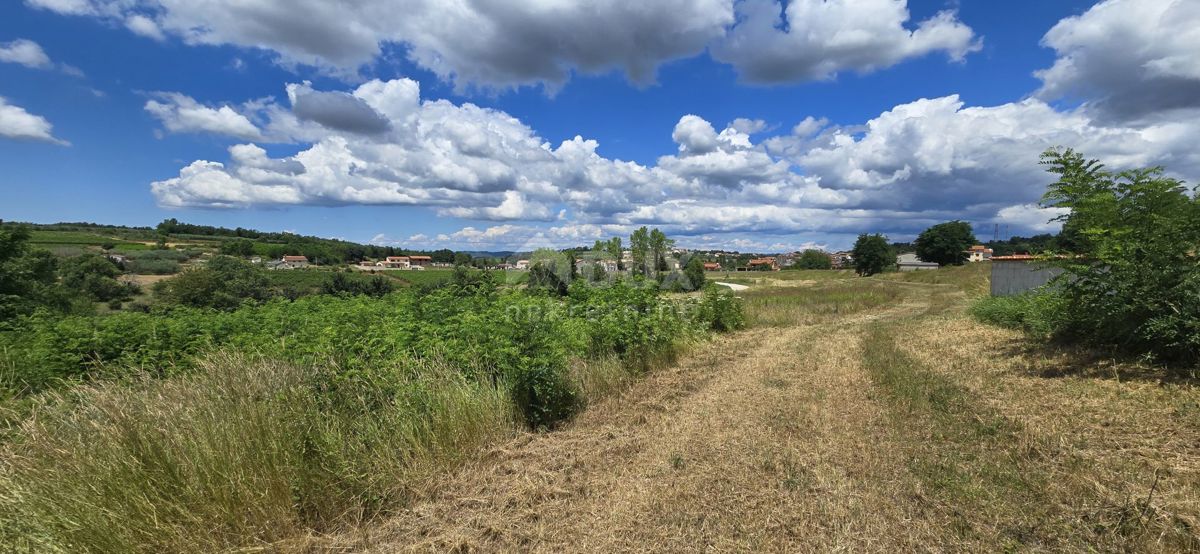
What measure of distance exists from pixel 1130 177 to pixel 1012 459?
558 cm

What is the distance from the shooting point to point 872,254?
2916 inches

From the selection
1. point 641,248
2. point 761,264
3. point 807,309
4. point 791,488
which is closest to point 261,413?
point 791,488

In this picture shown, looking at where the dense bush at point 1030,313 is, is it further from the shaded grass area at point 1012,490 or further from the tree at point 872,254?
the tree at point 872,254

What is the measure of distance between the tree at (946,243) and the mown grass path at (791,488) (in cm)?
8900

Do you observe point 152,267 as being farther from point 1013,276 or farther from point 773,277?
point 1013,276

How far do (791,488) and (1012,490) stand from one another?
1.51 meters

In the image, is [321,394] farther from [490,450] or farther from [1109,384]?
[1109,384]

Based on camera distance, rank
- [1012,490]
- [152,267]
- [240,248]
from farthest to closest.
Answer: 1. [240,248]
2. [152,267]
3. [1012,490]

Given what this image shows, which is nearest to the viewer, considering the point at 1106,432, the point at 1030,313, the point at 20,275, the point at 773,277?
the point at 1106,432

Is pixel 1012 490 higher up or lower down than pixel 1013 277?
lower down

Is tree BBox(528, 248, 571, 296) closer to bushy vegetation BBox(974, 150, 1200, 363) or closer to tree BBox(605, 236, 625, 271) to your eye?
tree BBox(605, 236, 625, 271)

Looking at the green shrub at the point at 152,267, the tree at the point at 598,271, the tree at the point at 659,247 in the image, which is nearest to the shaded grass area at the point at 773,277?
the tree at the point at 659,247

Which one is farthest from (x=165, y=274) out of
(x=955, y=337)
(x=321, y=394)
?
(x=955, y=337)

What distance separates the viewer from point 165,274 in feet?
185
